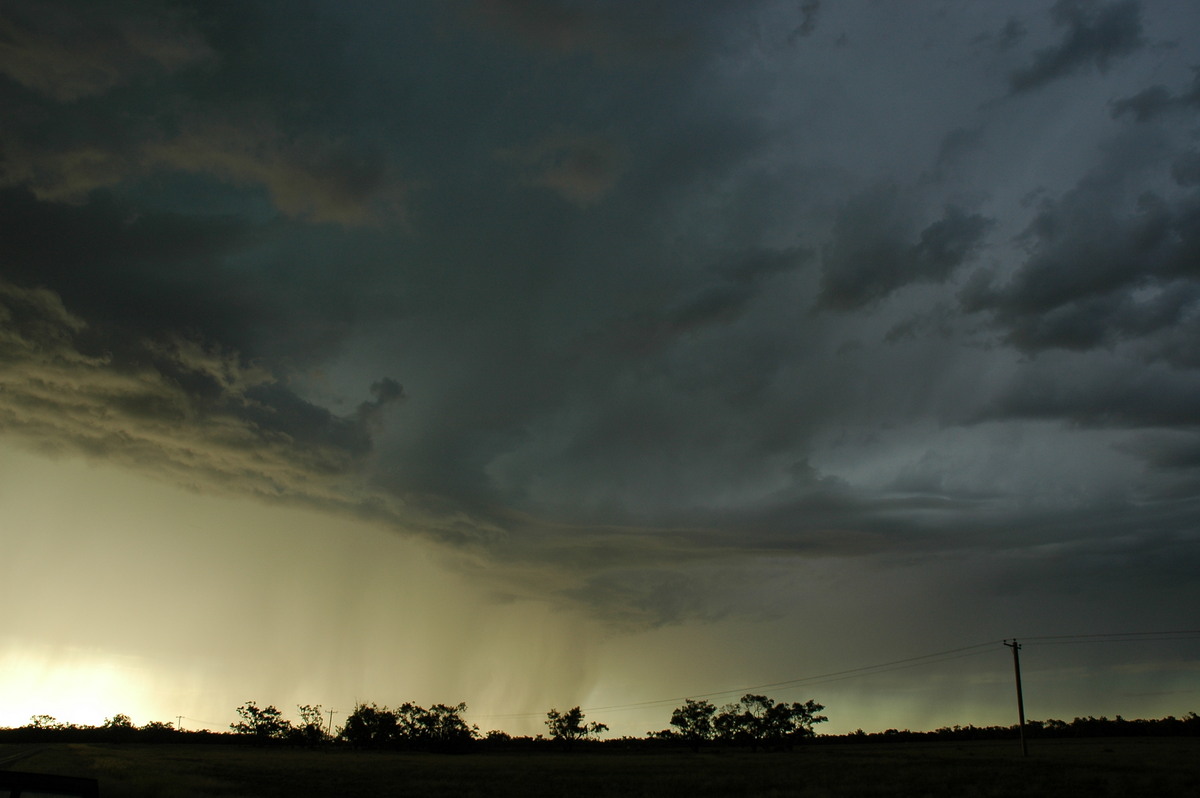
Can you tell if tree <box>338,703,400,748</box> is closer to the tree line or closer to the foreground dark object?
the tree line

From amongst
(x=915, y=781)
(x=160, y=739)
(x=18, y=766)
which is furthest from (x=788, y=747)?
(x=160, y=739)

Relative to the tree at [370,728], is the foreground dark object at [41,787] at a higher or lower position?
higher

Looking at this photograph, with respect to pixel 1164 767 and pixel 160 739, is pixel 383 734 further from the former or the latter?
pixel 1164 767

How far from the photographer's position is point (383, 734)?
153m

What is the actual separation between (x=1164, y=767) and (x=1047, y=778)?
16.7 m

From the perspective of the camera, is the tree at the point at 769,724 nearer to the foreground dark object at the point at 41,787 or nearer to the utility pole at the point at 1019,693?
the utility pole at the point at 1019,693

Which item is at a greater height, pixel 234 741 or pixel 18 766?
pixel 18 766

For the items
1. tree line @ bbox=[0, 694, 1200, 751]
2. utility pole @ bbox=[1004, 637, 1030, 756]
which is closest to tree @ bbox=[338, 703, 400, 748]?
tree line @ bbox=[0, 694, 1200, 751]

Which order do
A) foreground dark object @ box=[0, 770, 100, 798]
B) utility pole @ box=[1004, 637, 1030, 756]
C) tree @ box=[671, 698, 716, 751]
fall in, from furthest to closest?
tree @ box=[671, 698, 716, 751] → utility pole @ box=[1004, 637, 1030, 756] → foreground dark object @ box=[0, 770, 100, 798]

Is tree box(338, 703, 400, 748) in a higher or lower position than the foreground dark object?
lower

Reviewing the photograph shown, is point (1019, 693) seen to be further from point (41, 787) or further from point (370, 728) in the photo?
point (370, 728)

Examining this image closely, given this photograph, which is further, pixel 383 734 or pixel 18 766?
pixel 383 734

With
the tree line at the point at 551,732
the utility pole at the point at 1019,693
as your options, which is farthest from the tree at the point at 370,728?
the utility pole at the point at 1019,693

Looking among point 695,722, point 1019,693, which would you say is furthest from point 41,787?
point 695,722
